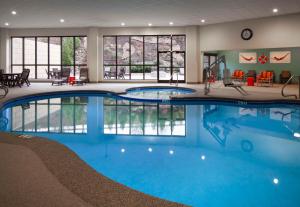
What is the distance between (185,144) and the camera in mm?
6102

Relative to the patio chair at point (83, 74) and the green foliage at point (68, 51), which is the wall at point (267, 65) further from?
the green foliage at point (68, 51)

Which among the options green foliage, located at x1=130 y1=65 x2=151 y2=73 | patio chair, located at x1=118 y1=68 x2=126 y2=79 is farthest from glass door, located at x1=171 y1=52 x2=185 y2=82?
patio chair, located at x1=118 y1=68 x2=126 y2=79

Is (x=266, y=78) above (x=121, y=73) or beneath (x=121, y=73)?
beneath

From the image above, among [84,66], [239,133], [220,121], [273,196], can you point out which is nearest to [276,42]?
[220,121]

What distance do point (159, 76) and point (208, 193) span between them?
14.7 m

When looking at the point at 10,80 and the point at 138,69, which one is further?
the point at 138,69

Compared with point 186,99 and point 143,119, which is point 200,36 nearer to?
point 186,99

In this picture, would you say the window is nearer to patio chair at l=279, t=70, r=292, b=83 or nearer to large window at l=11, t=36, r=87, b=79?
large window at l=11, t=36, r=87, b=79

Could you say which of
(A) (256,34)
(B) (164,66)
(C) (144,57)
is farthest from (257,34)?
(C) (144,57)

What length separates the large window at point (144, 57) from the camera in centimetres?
1806

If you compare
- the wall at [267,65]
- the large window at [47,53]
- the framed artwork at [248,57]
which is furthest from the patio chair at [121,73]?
the framed artwork at [248,57]

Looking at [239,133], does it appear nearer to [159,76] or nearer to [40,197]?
[40,197]

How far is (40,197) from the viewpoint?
264 cm

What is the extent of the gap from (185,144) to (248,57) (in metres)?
14.9
